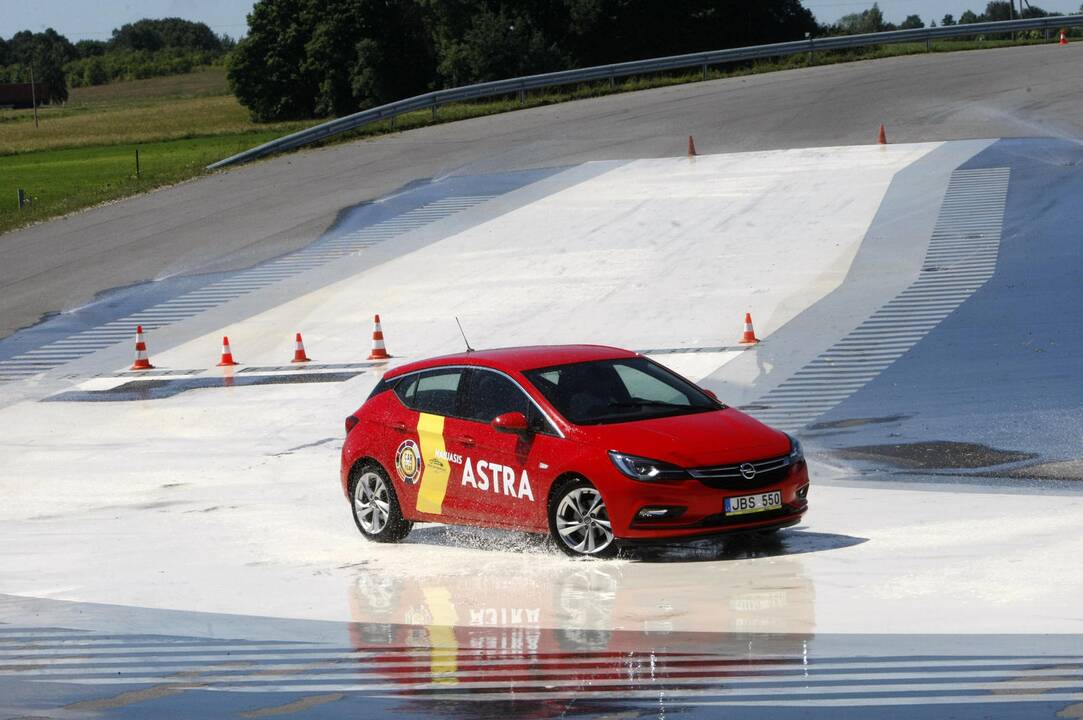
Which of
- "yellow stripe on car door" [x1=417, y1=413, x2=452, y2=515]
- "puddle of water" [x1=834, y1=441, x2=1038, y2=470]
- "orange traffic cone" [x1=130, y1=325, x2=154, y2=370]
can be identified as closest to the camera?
"yellow stripe on car door" [x1=417, y1=413, x2=452, y2=515]

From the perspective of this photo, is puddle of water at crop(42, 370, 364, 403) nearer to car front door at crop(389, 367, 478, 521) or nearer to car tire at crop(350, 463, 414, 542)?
car tire at crop(350, 463, 414, 542)

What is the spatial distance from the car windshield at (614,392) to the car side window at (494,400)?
0.15 meters

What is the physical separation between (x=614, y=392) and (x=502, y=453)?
37.9 inches

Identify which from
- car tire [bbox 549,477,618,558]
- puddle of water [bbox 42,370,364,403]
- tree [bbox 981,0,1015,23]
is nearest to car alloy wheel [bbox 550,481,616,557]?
car tire [bbox 549,477,618,558]

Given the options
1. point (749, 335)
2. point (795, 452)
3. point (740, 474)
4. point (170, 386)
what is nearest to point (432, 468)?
point (740, 474)

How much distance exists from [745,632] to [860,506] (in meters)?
4.13

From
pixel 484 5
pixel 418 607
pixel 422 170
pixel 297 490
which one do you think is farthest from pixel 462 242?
pixel 484 5

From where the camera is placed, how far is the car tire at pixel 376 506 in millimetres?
12867

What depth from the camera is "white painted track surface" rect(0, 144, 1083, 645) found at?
9969 mm

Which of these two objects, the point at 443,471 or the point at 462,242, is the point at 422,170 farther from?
the point at 443,471

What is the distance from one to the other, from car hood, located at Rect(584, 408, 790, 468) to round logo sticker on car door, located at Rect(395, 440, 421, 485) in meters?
1.83

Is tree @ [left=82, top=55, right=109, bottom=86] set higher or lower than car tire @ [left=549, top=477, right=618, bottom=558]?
higher

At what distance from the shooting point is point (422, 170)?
3881 cm

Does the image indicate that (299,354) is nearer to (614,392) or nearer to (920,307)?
(920,307)
